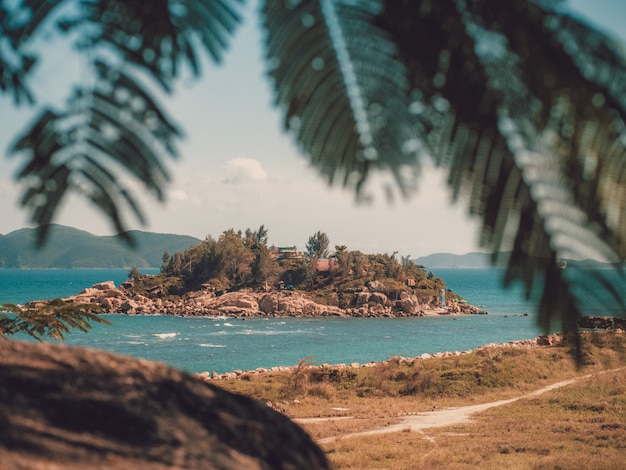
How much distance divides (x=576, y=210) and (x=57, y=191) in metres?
0.48

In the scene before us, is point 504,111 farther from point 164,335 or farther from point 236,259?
point 236,259

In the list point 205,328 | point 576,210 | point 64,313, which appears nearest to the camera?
Answer: point 576,210

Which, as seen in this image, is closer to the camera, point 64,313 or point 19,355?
point 19,355

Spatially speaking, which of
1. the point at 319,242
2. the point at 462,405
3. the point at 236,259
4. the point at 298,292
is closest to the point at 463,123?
the point at 319,242

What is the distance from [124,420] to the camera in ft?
2.04

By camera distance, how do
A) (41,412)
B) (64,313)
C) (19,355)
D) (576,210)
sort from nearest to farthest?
(576,210), (41,412), (19,355), (64,313)

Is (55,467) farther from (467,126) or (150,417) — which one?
(467,126)

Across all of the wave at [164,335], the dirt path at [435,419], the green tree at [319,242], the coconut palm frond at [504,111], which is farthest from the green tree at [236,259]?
the coconut palm frond at [504,111]

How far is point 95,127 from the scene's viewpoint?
58 centimetres

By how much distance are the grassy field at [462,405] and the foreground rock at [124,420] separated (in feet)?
10.5

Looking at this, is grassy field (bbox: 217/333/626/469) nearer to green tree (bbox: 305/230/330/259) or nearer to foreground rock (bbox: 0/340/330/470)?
green tree (bbox: 305/230/330/259)

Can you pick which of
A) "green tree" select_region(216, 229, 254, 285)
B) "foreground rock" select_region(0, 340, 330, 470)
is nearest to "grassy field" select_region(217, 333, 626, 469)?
"foreground rock" select_region(0, 340, 330, 470)

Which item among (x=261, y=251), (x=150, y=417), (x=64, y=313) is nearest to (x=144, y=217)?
(x=150, y=417)

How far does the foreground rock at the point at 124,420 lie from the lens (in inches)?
22.0
